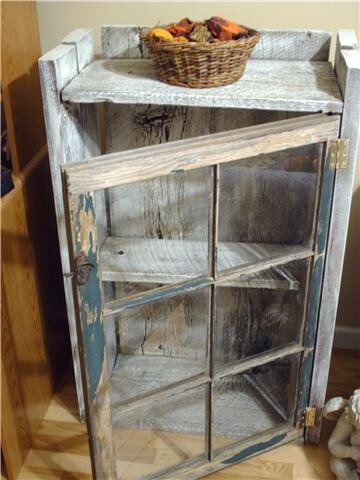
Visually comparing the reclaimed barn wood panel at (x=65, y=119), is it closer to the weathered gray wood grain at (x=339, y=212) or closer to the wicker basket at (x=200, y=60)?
the wicker basket at (x=200, y=60)

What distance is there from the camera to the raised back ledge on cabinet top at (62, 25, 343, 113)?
118 centimetres

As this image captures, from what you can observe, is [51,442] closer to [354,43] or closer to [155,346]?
[155,346]

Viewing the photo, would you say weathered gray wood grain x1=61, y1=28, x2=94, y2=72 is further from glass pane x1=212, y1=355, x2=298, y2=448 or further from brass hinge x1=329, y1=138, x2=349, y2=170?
glass pane x1=212, y1=355, x2=298, y2=448

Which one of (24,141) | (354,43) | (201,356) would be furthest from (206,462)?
(354,43)

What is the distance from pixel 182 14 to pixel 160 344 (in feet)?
3.01

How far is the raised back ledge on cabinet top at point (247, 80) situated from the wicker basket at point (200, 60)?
0.8 inches

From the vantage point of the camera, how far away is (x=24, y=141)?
57.7 inches

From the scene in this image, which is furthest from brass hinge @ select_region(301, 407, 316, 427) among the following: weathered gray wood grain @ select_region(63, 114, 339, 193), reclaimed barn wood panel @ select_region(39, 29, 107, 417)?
weathered gray wood grain @ select_region(63, 114, 339, 193)

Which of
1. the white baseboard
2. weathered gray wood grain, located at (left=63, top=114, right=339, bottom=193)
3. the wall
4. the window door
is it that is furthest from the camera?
the white baseboard

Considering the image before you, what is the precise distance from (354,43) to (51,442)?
1319mm

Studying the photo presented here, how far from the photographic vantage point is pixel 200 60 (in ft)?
3.76

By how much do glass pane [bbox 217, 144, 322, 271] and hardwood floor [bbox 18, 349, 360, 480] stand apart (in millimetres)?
620

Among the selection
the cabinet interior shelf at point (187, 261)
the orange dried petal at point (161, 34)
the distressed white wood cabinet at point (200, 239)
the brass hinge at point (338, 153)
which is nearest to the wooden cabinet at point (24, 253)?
the distressed white wood cabinet at point (200, 239)

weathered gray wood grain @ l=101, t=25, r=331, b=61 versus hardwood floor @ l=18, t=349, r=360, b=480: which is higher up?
weathered gray wood grain @ l=101, t=25, r=331, b=61
